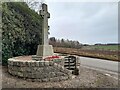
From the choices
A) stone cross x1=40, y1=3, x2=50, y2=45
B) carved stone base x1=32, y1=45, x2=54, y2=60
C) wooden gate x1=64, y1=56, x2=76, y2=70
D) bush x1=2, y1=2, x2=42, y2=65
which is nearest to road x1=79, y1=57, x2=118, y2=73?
wooden gate x1=64, y1=56, x2=76, y2=70

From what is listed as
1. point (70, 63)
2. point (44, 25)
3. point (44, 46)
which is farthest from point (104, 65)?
point (44, 25)

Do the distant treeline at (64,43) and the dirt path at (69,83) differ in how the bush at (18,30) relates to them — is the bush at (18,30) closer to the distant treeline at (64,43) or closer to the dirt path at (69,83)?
the dirt path at (69,83)

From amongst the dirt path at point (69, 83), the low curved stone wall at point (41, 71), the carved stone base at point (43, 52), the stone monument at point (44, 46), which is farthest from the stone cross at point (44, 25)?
the dirt path at point (69, 83)

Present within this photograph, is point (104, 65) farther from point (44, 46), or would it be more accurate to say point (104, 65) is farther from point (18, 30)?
point (18, 30)

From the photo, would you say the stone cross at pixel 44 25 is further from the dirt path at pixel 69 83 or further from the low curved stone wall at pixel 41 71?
the dirt path at pixel 69 83

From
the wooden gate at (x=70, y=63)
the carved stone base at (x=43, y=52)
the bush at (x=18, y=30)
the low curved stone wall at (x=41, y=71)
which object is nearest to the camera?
the low curved stone wall at (x=41, y=71)

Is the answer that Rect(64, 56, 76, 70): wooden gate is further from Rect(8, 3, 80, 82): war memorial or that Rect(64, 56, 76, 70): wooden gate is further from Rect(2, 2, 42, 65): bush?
Rect(2, 2, 42, 65): bush

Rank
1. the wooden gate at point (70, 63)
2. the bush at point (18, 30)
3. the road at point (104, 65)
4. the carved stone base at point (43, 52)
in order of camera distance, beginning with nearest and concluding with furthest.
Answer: the wooden gate at point (70, 63) < the carved stone base at point (43, 52) < the bush at point (18, 30) < the road at point (104, 65)

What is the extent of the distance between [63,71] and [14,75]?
7.04ft

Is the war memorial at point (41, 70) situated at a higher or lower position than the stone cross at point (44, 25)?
lower

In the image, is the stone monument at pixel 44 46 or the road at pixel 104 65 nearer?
the stone monument at pixel 44 46

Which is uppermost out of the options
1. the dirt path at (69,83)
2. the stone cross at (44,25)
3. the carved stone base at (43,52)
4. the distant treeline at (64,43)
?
the stone cross at (44,25)

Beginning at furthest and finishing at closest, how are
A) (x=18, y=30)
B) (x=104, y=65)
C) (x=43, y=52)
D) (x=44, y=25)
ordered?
(x=104, y=65) → (x=18, y=30) → (x=44, y=25) → (x=43, y=52)

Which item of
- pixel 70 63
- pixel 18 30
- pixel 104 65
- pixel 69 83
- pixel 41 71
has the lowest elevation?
pixel 69 83
